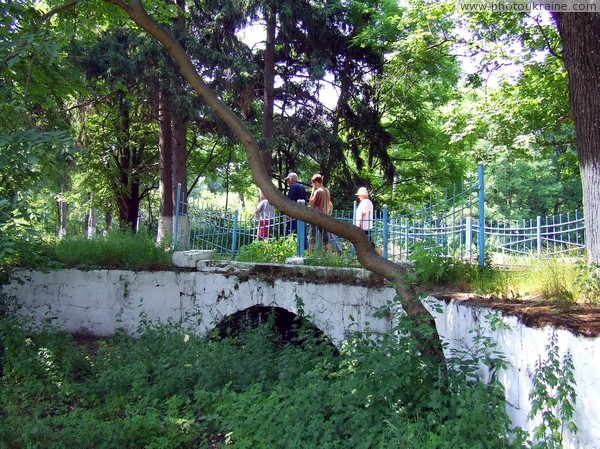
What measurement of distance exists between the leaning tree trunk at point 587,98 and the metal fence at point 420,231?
870 mm

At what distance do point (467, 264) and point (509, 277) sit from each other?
0.83 m

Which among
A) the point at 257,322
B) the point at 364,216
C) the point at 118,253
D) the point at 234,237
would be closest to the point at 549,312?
the point at 364,216

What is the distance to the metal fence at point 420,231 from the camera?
6.89m

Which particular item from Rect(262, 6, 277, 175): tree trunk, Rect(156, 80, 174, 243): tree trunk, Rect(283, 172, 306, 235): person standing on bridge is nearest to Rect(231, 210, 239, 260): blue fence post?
Rect(283, 172, 306, 235): person standing on bridge

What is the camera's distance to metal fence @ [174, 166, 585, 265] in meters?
6.89

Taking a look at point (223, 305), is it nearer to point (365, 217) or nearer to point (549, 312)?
point (365, 217)

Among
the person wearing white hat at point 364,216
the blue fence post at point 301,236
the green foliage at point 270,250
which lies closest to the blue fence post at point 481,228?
the person wearing white hat at point 364,216

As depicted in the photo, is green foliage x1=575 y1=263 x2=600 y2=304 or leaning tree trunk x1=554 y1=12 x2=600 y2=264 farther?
leaning tree trunk x1=554 y1=12 x2=600 y2=264

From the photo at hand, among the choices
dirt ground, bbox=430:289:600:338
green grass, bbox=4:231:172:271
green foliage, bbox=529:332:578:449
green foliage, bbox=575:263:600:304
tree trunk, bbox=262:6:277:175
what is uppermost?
tree trunk, bbox=262:6:277:175

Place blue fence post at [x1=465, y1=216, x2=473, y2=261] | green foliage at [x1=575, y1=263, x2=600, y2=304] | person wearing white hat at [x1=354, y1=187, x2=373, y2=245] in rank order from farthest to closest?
person wearing white hat at [x1=354, y1=187, x2=373, y2=245] → blue fence post at [x1=465, y1=216, x2=473, y2=261] → green foliage at [x1=575, y1=263, x2=600, y2=304]

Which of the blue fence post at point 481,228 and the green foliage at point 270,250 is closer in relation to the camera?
the blue fence post at point 481,228

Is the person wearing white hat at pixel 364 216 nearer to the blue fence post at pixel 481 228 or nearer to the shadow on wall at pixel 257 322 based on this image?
the shadow on wall at pixel 257 322

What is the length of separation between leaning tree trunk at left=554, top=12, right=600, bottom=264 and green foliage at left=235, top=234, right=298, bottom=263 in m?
4.53

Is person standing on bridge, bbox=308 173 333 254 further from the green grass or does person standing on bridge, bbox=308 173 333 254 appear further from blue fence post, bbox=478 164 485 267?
blue fence post, bbox=478 164 485 267
